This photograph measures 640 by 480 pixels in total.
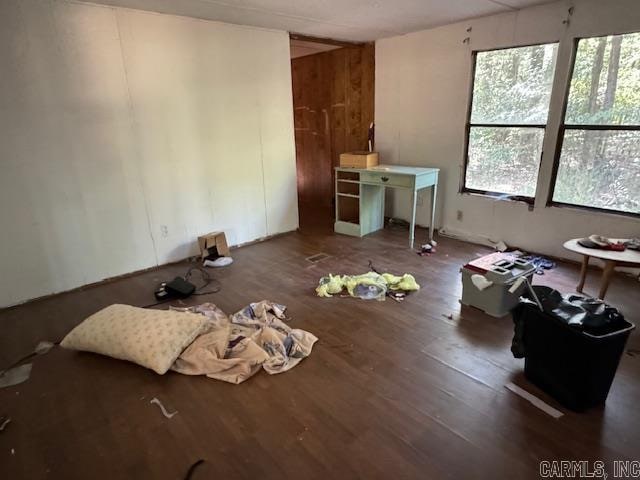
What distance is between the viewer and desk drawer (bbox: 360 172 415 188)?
156 inches

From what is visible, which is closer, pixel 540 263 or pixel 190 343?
pixel 190 343

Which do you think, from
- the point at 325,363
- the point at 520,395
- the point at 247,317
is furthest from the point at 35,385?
the point at 520,395

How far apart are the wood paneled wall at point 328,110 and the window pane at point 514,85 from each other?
58.8 inches

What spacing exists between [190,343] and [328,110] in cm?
433

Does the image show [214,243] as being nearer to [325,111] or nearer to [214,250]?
[214,250]

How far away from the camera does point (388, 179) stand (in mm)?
4137

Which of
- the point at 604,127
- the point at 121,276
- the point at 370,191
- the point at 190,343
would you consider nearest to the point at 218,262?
the point at 121,276

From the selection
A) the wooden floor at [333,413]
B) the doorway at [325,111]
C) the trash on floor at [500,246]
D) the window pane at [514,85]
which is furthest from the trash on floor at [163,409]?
the window pane at [514,85]

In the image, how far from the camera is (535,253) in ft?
12.6

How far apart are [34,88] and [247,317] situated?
238cm

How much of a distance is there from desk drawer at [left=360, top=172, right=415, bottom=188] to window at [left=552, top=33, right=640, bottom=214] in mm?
1389

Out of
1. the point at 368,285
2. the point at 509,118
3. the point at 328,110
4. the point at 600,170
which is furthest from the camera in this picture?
the point at 328,110

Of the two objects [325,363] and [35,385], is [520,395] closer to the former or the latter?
[325,363]

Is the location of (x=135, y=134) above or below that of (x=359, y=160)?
above
